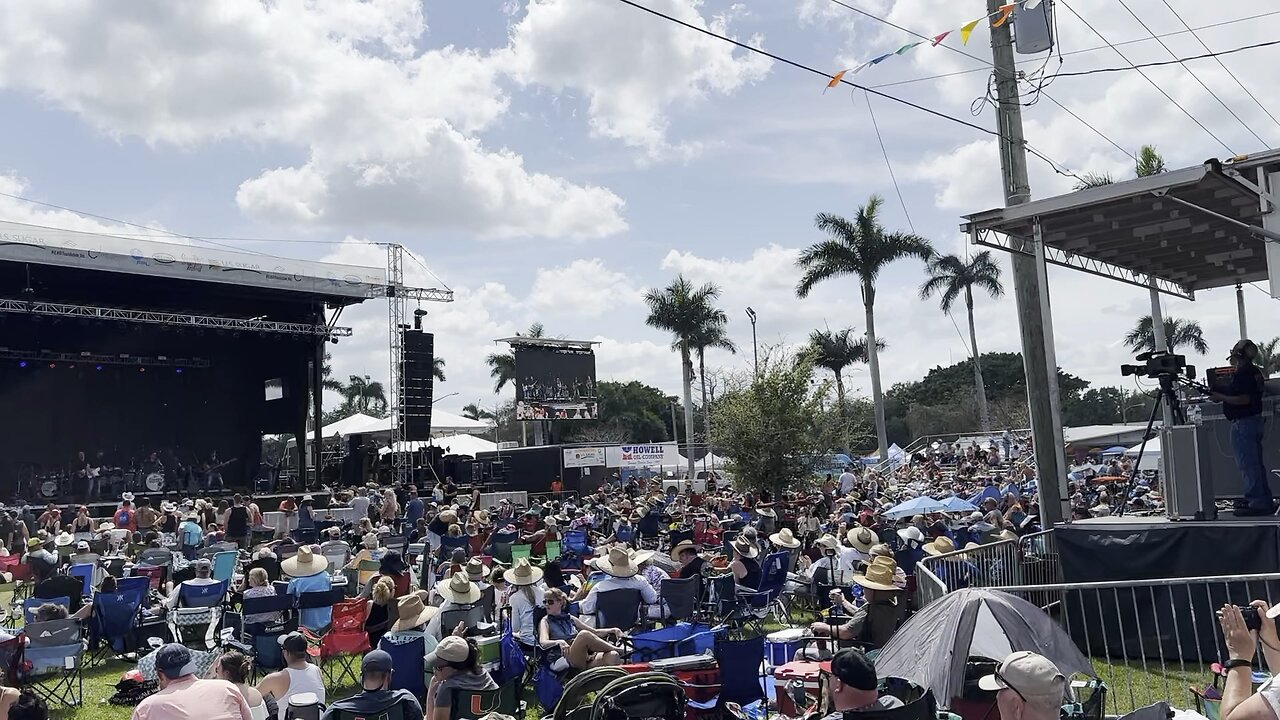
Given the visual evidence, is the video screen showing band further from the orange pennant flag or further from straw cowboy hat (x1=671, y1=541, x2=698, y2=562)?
the orange pennant flag

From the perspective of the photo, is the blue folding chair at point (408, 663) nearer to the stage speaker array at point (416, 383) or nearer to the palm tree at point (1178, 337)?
the stage speaker array at point (416, 383)

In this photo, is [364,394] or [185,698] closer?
[185,698]

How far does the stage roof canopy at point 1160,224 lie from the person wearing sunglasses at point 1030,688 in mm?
6078

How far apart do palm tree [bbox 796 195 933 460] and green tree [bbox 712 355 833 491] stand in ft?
46.4

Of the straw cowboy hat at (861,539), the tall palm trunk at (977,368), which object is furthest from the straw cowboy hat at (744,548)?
the tall palm trunk at (977,368)

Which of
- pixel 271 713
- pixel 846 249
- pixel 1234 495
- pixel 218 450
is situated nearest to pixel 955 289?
pixel 846 249

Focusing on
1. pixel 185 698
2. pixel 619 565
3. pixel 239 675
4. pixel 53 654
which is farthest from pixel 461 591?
pixel 185 698

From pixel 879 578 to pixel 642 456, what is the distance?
77.6ft

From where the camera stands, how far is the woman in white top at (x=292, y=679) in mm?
5453

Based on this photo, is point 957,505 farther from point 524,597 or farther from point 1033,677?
point 1033,677

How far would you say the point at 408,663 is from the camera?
6.29 meters

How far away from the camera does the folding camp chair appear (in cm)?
726

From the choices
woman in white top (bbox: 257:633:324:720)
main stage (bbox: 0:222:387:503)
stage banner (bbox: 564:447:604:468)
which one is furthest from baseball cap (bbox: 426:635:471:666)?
stage banner (bbox: 564:447:604:468)

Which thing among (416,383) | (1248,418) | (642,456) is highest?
(416,383)
